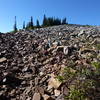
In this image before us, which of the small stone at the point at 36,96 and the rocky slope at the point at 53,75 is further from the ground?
the rocky slope at the point at 53,75

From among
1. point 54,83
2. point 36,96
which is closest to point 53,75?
point 54,83

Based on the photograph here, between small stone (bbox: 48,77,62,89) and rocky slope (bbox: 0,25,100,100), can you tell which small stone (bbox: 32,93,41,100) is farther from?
small stone (bbox: 48,77,62,89)

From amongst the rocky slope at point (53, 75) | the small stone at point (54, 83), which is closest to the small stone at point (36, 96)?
the rocky slope at point (53, 75)

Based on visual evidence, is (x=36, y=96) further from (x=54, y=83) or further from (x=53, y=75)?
(x=53, y=75)

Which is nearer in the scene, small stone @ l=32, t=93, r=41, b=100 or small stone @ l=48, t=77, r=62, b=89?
small stone @ l=32, t=93, r=41, b=100

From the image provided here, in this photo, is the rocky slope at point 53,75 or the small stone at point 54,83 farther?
the small stone at point 54,83

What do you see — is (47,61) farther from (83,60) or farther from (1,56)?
(1,56)

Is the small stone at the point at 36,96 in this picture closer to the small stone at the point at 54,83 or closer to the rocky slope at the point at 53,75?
the rocky slope at the point at 53,75

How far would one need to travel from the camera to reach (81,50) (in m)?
9.59

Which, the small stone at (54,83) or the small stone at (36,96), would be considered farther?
the small stone at (54,83)

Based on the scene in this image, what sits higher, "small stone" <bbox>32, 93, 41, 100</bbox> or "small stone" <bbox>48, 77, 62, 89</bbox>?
"small stone" <bbox>48, 77, 62, 89</bbox>

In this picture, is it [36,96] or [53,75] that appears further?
[53,75]

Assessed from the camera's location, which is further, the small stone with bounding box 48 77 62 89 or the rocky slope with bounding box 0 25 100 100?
the small stone with bounding box 48 77 62 89

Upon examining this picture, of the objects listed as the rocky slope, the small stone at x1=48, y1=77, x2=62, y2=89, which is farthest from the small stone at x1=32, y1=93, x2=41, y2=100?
the small stone at x1=48, y1=77, x2=62, y2=89
